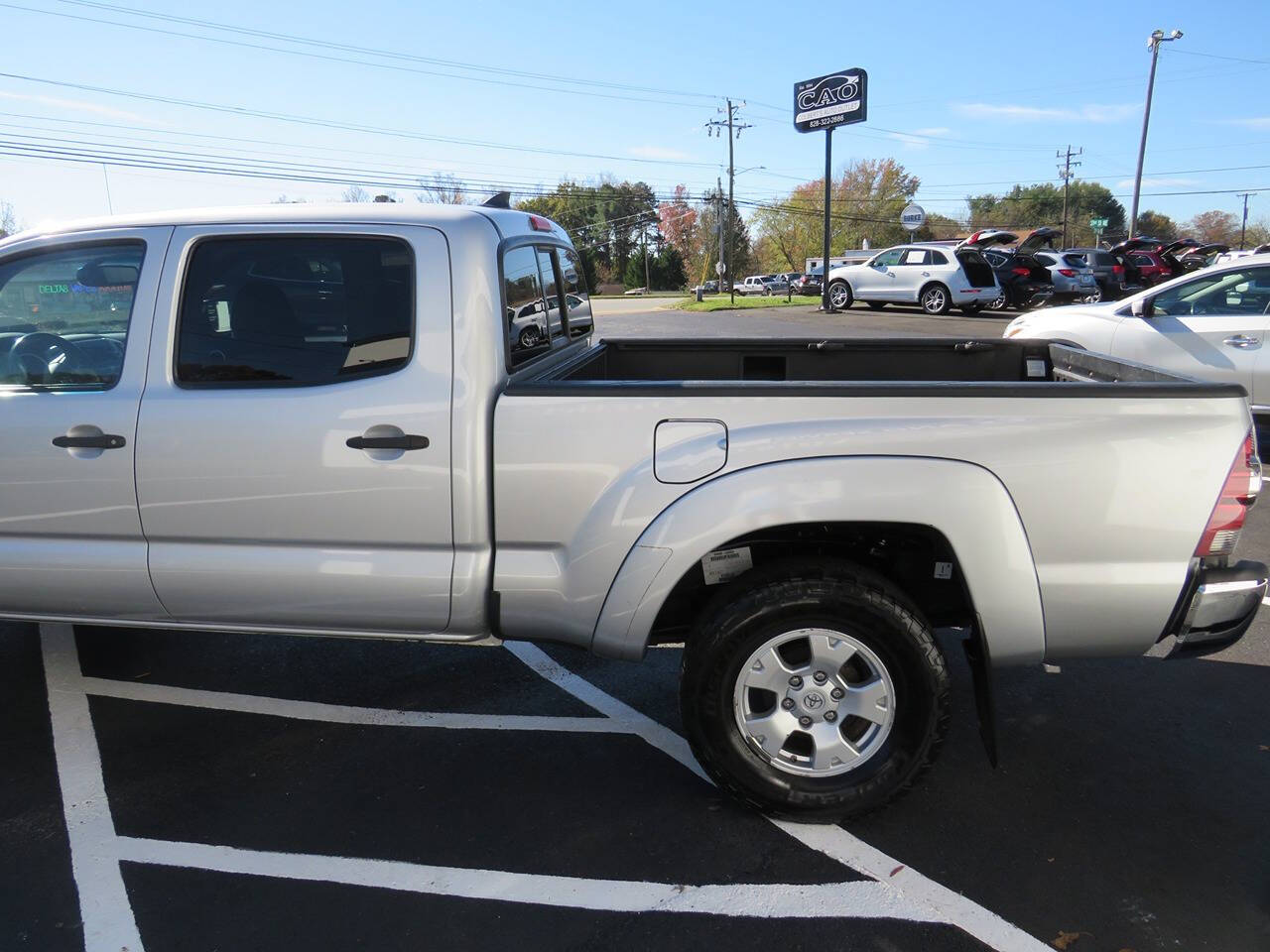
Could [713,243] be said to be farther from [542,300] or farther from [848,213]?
[542,300]

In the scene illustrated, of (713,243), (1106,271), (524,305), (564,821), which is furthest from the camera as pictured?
(713,243)

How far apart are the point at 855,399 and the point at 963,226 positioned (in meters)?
105

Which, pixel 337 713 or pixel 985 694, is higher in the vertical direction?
pixel 985 694

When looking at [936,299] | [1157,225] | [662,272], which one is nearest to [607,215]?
[662,272]

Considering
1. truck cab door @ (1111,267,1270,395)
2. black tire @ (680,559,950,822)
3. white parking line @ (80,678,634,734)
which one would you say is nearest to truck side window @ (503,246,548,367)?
black tire @ (680,559,950,822)

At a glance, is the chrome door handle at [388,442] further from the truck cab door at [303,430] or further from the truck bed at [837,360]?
the truck bed at [837,360]

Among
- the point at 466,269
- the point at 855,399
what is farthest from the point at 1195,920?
the point at 466,269

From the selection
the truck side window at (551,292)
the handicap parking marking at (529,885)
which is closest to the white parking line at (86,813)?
the handicap parking marking at (529,885)

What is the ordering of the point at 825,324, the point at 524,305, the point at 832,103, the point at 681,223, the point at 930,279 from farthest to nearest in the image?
the point at 681,223 < the point at 832,103 < the point at 930,279 < the point at 825,324 < the point at 524,305

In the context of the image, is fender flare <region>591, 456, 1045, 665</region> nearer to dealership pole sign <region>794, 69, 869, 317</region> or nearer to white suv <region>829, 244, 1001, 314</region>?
white suv <region>829, 244, 1001, 314</region>

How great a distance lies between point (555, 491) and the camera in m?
2.83

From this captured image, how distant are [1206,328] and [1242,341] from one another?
301 mm

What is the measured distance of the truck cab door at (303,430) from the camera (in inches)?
114

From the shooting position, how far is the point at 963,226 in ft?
320
